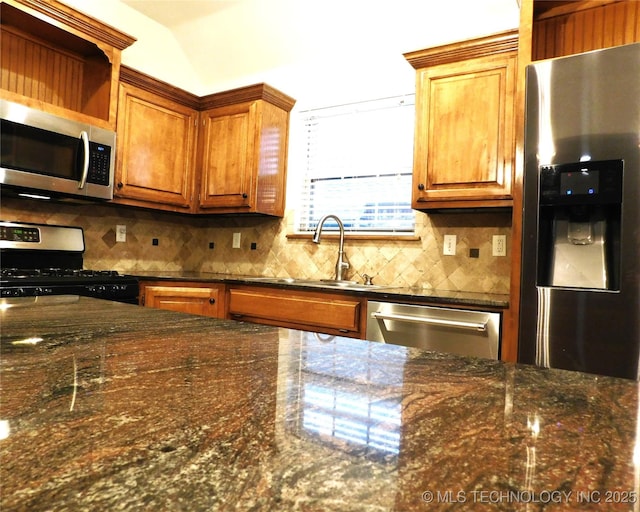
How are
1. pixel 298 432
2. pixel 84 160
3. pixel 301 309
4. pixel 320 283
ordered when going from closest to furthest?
1. pixel 298 432
2. pixel 301 309
3. pixel 84 160
4. pixel 320 283

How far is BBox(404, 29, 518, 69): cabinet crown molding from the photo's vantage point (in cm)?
235

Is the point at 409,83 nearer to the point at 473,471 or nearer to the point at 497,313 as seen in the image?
the point at 497,313

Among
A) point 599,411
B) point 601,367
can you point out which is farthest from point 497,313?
point 599,411

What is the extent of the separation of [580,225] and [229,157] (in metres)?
2.38

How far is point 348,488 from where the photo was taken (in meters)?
0.32

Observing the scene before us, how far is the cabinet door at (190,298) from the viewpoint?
300 cm

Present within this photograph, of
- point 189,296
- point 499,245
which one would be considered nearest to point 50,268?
point 189,296

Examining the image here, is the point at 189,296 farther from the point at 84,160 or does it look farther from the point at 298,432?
the point at 298,432

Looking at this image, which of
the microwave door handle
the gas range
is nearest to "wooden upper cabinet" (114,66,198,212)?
the microwave door handle

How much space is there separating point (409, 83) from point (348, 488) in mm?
3061

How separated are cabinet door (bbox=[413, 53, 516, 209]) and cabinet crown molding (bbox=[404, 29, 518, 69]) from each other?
3cm

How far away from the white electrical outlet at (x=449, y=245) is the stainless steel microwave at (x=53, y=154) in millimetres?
2151

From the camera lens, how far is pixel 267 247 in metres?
3.62

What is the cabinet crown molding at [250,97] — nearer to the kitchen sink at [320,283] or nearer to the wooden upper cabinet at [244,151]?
the wooden upper cabinet at [244,151]
